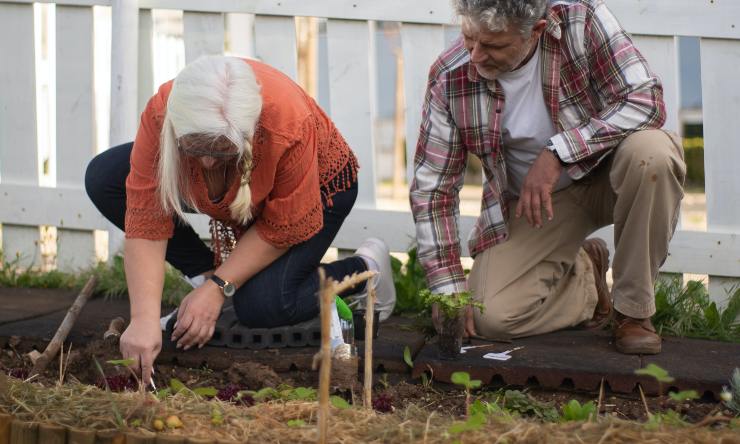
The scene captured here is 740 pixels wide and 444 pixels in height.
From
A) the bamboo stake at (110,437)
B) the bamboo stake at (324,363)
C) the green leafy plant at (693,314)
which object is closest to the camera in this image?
the bamboo stake at (324,363)

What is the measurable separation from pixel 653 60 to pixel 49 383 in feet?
8.72

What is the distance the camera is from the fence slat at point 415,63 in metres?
4.37

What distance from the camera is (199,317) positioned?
3414mm

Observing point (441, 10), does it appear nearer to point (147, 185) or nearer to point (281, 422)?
point (147, 185)

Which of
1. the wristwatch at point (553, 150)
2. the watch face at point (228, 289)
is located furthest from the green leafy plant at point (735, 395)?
the watch face at point (228, 289)

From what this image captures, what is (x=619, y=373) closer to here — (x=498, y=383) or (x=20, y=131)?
(x=498, y=383)

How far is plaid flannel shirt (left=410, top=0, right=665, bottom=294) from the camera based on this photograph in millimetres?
3479

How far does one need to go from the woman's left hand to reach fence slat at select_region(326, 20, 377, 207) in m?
1.22

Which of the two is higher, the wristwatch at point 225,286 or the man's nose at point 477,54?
the man's nose at point 477,54

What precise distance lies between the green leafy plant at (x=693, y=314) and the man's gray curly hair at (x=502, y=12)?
4.27ft

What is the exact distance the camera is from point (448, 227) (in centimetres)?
365

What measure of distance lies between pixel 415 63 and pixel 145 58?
1353mm

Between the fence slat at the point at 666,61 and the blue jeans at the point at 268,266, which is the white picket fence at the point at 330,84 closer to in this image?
the fence slat at the point at 666,61

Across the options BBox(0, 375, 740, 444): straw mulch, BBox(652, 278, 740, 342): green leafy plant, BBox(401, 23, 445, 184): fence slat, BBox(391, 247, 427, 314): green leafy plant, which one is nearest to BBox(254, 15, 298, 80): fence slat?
BBox(401, 23, 445, 184): fence slat
